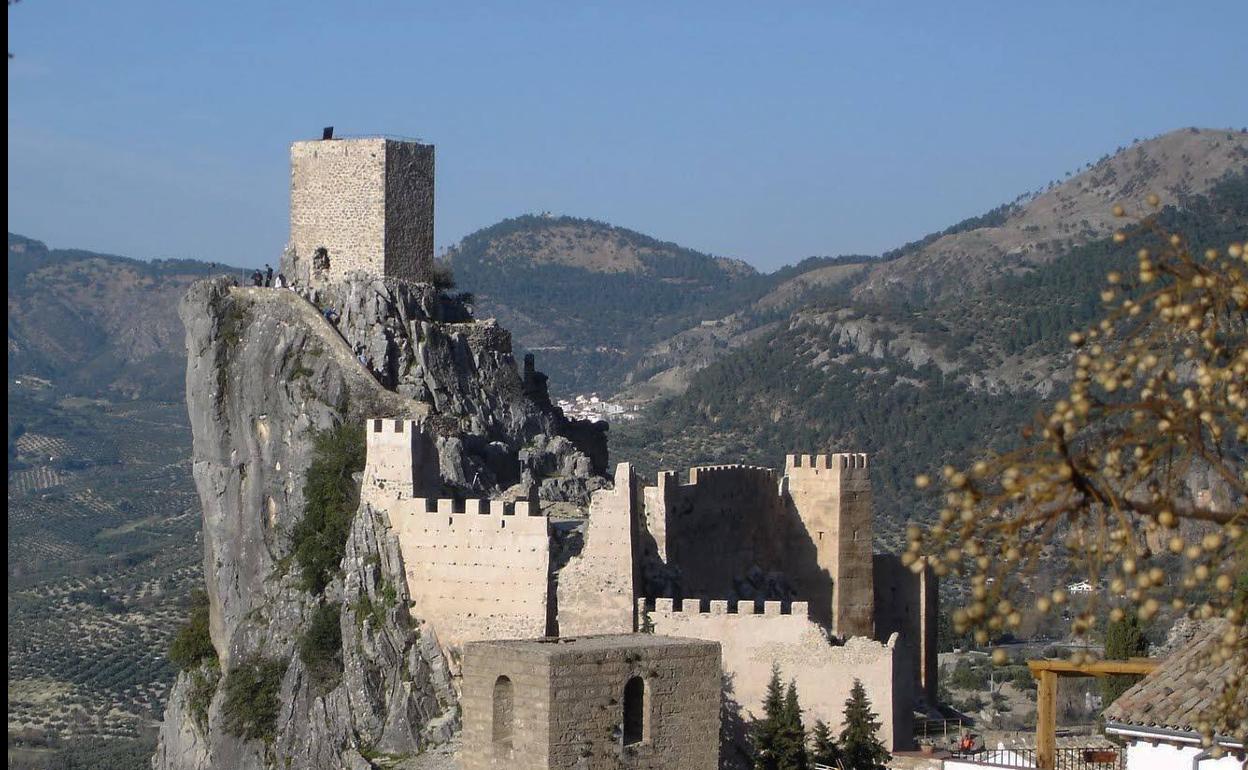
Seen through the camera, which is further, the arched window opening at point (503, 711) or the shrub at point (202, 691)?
the shrub at point (202, 691)

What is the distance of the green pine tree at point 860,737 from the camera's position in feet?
102

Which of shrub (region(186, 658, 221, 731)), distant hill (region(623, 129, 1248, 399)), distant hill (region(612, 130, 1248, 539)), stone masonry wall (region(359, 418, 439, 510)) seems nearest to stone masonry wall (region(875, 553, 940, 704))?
stone masonry wall (region(359, 418, 439, 510))

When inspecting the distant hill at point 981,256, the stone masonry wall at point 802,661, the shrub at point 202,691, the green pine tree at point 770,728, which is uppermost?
the distant hill at point 981,256

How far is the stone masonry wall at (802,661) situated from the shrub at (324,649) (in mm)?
7794

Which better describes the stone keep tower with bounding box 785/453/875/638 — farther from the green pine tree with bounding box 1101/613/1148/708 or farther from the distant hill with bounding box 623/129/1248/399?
the distant hill with bounding box 623/129/1248/399

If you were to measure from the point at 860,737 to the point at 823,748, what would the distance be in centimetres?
61

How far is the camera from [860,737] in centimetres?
3130

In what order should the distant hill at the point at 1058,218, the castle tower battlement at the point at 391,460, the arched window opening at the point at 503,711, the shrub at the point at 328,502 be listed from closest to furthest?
the arched window opening at the point at 503,711, the castle tower battlement at the point at 391,460, the shrub at the point at 328,502, the distant hill at the point at 1058,218

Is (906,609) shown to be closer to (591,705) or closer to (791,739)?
(791,739)

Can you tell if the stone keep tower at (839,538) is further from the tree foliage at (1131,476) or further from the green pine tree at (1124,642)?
the tree foliage at (1131,476)

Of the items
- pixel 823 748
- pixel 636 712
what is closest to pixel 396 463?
pixel 823 748

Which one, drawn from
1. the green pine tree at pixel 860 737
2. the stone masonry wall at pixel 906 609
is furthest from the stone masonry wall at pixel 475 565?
the stone masonry wall at pixel 906 609

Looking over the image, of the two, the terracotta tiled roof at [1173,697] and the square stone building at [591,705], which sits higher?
the terracotta tiled roof at [1173,697]

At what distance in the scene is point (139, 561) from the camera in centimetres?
11250
